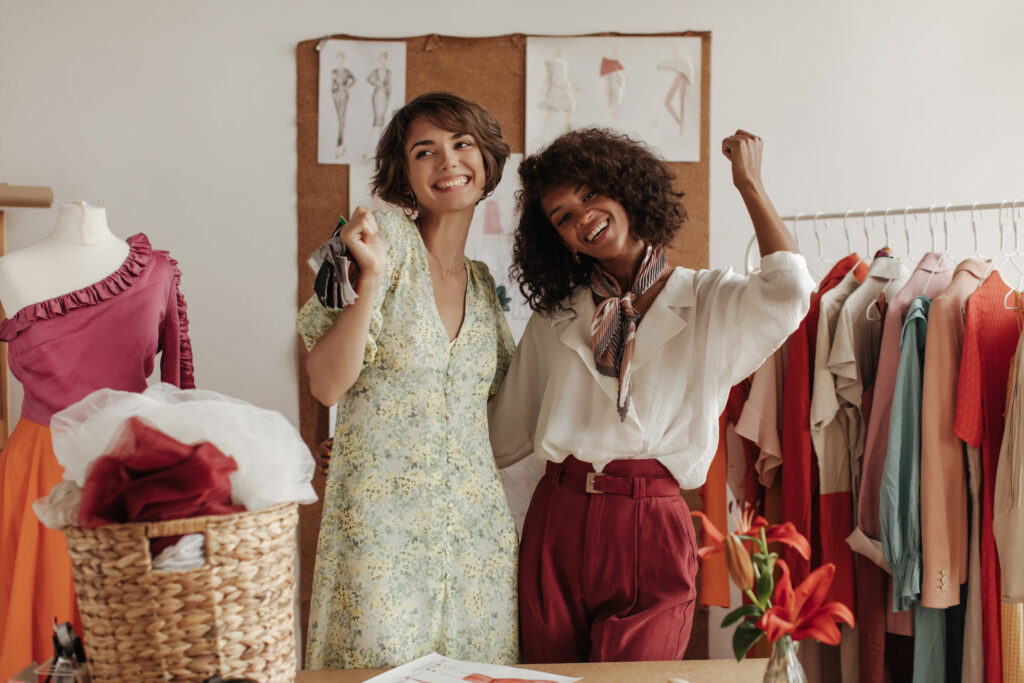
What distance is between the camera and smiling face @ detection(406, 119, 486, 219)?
5.15ft

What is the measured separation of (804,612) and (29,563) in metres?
1.50

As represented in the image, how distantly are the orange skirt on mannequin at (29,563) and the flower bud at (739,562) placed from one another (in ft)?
4.41

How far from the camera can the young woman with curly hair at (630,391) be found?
4.97ft

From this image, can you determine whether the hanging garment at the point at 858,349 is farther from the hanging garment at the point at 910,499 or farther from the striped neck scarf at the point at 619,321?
the striped neck scarf at the point at 619,321

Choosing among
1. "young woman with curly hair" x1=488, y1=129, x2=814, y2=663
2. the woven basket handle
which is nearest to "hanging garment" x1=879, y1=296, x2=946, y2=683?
"young woman with curly hair" x1=488, y1=129, x2=814, y2=663

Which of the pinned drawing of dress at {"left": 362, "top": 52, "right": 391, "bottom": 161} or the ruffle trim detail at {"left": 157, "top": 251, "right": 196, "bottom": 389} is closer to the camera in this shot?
the ruffle trim detail at {"left": 157, "top": 251, "right": 196, "bottom": 389}

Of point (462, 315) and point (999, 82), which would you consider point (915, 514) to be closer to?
point (462, 315)

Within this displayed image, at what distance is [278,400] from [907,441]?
5.86 ft

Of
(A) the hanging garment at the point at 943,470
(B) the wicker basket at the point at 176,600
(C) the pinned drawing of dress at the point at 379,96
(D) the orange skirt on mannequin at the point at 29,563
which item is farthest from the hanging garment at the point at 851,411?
(D) the orange skirt on mannequin at the point at 29,563

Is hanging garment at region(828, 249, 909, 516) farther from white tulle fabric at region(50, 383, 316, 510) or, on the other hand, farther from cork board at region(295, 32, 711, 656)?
white tulle fabric at region(50, 383, 316, 510)

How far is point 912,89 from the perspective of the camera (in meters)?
2.67

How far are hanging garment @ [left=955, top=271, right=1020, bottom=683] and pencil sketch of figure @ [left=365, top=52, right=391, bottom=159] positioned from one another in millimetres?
1714

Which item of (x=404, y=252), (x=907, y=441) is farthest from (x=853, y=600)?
(x=404, y=252)

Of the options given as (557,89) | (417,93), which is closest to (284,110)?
(417,93)
